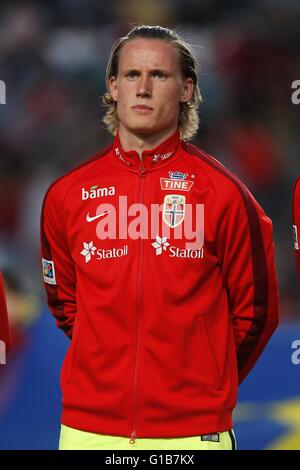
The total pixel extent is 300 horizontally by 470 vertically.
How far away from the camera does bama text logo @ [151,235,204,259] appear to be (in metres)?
3.68

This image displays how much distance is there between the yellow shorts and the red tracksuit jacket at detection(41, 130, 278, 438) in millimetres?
26

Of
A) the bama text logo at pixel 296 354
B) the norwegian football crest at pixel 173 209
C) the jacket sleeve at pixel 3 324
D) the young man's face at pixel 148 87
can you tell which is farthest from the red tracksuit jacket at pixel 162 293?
the bama text logo at pixel 296 354

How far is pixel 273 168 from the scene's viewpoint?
7.71 meters

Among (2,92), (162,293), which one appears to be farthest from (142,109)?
(2,92)

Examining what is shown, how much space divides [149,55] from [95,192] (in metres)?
0.53

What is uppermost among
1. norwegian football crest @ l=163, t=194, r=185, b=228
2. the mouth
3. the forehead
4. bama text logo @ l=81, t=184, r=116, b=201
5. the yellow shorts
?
the forehead

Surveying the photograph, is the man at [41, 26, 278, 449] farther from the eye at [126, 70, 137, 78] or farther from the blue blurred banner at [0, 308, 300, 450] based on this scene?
the blue blurred banner at [0, 308, 300, 450]

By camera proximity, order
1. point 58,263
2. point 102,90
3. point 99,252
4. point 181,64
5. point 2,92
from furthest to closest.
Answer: point 102,90, point 2,92, point 58,263, point 181,64, point 99,252

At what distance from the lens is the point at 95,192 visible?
3832mm

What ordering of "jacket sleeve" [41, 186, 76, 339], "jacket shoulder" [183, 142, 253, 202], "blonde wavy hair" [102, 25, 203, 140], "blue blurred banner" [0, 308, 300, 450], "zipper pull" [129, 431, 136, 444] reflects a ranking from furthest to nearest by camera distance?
"blue blurred banner" [0, 308, 300, 450] → "jacket sleeve" [41, 186, 76, 339] → "blonde wavy hair" [102, 25, 203, 140] → "jacket shoulder" [183, 142, 253, 202] → "zipper pull" [129, 431, 136, 444]

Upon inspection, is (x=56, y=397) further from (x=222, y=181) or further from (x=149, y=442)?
(x=222, y=181)

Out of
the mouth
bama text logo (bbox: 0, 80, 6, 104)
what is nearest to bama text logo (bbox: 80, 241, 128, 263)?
the mouth

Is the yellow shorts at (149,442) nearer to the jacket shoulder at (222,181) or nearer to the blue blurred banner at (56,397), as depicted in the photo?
the jacket shoulder at (222,181)

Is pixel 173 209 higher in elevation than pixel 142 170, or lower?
lower
